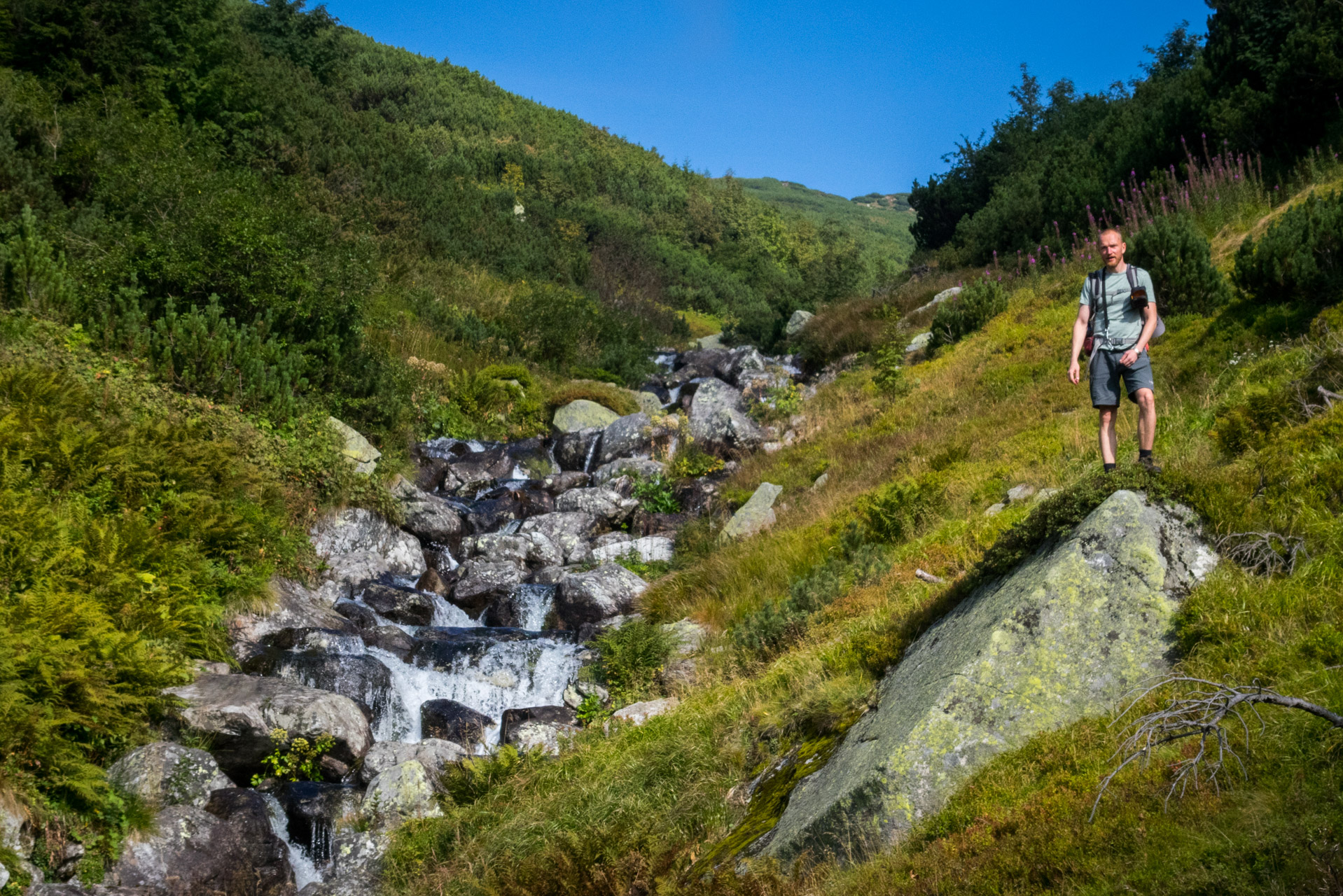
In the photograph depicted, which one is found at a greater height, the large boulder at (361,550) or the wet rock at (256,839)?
the large boulder at (361,550)

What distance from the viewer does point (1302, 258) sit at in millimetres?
7934

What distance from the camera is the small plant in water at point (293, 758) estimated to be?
6484mm

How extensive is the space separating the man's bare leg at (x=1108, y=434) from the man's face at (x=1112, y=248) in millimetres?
998

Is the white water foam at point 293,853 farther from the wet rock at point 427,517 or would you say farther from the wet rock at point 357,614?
the wet rock at point 427,517

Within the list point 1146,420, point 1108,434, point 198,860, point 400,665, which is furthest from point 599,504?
point 1146,420

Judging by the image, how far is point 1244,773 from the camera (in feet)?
8.35

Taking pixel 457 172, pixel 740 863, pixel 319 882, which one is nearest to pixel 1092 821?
pixel 740 863

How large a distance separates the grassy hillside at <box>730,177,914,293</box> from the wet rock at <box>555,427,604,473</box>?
3880cm

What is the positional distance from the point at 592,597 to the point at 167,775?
484 cm

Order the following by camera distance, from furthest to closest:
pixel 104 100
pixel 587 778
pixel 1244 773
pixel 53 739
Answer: pixel 104 100 → pixel 587 778 → pixel 53 739 → pixel 1244 773

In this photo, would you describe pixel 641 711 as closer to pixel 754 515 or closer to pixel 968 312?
pixel 754 515

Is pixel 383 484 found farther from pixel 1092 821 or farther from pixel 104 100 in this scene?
pixel 104 100

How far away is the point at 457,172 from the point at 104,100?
59.3 ft

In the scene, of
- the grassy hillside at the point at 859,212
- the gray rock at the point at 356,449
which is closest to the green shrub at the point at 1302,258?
the gray rock at the point at 356,449
